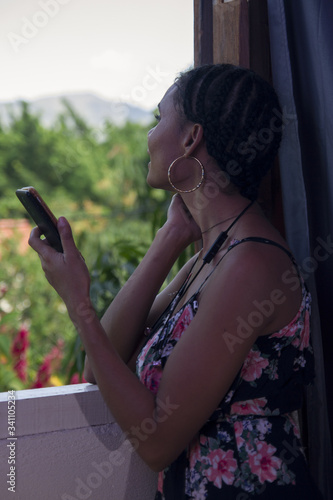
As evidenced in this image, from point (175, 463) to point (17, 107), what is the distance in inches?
475

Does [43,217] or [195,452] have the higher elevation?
[43,217]

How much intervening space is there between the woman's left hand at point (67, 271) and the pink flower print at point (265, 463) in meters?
0.41

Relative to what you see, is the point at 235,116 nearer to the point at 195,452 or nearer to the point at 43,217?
the point at 43,217

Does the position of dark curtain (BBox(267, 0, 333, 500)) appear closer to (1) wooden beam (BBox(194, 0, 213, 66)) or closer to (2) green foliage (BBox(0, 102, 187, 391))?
(1) wooden beam (BBox(194, 0, 213, 66))

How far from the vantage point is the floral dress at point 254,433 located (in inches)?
42.1

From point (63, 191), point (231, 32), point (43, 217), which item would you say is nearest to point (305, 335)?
point (43, 217)

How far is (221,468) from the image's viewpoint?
1.08m

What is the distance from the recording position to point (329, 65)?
4.29ft

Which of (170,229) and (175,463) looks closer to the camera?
(175,463)

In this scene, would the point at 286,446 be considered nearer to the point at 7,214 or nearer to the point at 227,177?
the point at 227,177

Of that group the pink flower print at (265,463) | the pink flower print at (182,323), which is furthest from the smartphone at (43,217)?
the pink flower print at (265,463)

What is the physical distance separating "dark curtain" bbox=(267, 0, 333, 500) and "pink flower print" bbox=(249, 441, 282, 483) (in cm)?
31

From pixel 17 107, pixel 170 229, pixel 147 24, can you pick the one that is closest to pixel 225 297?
pixel 170 229

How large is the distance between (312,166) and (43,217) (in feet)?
2.07
